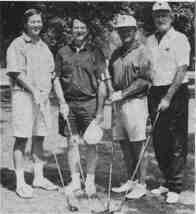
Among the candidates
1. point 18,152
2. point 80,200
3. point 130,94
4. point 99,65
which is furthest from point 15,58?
point 80,200

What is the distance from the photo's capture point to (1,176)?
5.43 meters

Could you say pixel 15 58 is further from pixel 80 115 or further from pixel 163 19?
pixel 163 19

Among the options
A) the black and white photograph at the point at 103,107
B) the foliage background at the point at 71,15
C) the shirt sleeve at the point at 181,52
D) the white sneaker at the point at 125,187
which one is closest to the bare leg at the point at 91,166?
the black and white photograph at the point at 103,107

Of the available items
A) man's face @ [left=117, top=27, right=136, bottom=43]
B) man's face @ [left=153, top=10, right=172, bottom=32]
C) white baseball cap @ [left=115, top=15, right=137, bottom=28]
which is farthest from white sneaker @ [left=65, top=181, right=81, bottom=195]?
man's face @ [left=153, top=10, right=172, bottom=32]

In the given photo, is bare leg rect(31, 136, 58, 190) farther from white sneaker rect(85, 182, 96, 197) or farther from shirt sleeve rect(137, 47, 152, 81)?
shirt sleeve rect(137, 47, 152, 81)

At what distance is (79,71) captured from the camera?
4570mm

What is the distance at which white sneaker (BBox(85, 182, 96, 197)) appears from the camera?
4.74 m

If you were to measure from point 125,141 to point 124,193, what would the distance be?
540 mm

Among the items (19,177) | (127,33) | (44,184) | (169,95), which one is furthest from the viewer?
(44,184)

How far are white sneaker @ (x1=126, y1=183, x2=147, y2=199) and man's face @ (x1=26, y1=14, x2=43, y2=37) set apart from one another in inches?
72.4

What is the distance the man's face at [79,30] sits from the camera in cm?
452

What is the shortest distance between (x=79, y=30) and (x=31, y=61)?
59cm

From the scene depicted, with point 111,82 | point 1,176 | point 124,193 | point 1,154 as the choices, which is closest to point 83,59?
point 111,82

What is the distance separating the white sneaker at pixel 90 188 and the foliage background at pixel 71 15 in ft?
13.0
